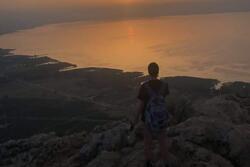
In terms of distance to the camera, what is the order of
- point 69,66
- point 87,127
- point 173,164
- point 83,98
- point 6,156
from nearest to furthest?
point 173,164
point 6,156
point 87,127
point 83,98
point 69,66

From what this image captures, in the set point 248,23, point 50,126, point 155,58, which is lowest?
point 50,126

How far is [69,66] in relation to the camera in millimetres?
109250

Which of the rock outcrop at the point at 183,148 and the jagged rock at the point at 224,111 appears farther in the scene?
the jagged rock at the point at 224,111

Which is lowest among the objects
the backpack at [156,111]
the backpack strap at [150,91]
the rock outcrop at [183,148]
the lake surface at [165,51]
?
the rock outcrop at [183,148]

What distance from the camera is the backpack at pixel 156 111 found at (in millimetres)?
9297

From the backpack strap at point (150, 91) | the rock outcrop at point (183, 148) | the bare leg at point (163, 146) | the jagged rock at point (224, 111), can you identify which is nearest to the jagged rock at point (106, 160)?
the rock outcrop at point (183, 148)

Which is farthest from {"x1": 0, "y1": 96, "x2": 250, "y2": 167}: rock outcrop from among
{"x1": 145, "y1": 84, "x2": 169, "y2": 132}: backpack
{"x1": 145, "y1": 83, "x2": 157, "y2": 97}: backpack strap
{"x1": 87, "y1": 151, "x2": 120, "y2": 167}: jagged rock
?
{"x1": 145, "y1": 83, "x2": 157, "y2": 97}: backpack strap

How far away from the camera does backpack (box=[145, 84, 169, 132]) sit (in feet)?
30.5

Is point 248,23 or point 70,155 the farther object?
point 248,23

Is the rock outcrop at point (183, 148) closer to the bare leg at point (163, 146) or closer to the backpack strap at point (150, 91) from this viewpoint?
the bare leg at point (163, 146)

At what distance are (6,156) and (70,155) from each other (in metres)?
9.90

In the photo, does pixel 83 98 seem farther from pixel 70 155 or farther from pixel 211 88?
pixel 70 155

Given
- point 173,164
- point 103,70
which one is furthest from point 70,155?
point 103,70

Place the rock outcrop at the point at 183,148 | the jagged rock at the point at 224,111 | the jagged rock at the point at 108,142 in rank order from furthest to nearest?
1. the jagged rock at the point at 224,111
2. the jagged rock at the point at 108,142
3. the rock outcrop at the point at 183,148
